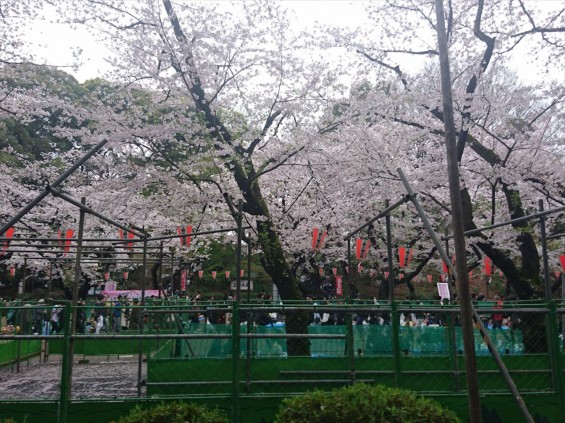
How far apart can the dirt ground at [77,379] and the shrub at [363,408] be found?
4013 mm

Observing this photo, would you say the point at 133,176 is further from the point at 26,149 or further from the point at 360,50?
the point at 26,149

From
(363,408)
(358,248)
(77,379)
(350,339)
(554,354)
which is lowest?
(77,379)

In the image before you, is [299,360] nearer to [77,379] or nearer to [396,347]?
[396,347]

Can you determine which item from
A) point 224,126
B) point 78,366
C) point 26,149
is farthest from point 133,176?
point 26,149

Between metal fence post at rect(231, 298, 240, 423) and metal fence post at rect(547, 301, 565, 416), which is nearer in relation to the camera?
metal fence post at rect(231, 298, 240, 423)

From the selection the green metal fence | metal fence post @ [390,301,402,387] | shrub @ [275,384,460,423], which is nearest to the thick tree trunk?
the green metal fence

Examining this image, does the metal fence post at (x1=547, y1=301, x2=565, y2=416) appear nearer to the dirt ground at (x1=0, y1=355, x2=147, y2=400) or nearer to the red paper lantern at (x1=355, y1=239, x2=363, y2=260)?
the dirt ground at (x1=0, y1=355, x2=147, y2=400)

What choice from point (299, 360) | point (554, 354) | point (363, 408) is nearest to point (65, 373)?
point (363, 408)

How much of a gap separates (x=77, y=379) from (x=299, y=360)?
17.1ft

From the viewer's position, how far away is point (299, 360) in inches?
372

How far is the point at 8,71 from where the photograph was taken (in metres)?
14.4

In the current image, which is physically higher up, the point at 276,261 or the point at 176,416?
the point at 276,261

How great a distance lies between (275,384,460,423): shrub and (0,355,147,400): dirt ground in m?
4.01

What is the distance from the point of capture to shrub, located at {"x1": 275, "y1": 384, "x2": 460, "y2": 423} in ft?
16.3
